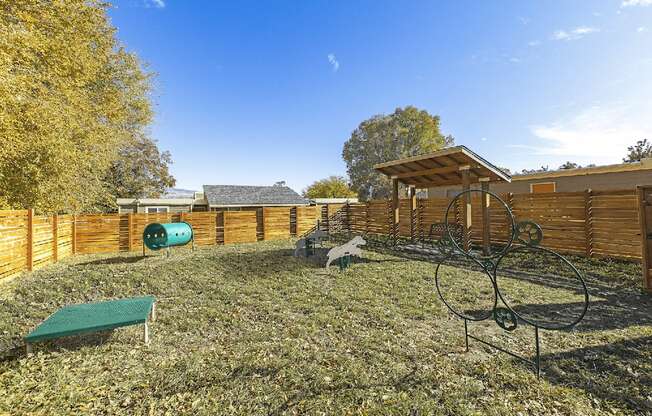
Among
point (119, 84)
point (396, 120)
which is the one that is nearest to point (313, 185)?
point (396, 120)

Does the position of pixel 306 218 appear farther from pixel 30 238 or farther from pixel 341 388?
pixel 341 388

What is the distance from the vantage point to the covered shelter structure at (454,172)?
27.4 feet

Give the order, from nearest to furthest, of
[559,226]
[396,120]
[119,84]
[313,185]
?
[559,226], [119,84], [396,120], [313,185]

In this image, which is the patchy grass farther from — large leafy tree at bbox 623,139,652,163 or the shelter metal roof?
large leafy tree at bbox 623,139,652,163

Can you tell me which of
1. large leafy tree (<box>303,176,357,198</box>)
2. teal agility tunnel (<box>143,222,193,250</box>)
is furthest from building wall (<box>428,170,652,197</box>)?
large leafy tree (<box>303,176,357,198</box>)

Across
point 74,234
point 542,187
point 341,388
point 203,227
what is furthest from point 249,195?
point 341,388

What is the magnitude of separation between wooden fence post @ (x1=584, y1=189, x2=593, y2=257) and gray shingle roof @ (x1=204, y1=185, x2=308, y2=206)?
19.8 m

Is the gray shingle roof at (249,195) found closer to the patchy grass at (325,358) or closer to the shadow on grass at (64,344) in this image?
the patchy grass at (325,358)

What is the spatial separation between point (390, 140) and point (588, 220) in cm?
2785

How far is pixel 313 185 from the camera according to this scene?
Answer: 49688mm

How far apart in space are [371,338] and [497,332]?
172cm

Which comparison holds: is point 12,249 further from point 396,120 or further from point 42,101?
point 396,120

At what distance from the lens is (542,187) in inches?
506

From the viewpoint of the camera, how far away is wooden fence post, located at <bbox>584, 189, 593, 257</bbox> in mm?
7570
